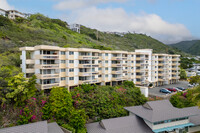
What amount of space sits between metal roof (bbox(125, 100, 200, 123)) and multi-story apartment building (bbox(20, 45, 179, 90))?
15.3 m

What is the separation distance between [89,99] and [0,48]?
29.8m

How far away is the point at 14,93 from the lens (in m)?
23.3

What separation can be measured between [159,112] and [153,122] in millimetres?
3184

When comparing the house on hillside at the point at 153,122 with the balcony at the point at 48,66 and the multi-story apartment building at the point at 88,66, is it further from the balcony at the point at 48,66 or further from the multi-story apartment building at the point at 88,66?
the balcony at the point at 48,66

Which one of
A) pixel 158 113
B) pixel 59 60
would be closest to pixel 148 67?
pixel 158 113

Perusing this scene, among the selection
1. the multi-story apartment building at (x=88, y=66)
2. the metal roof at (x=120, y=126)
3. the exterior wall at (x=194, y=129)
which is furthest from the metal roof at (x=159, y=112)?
the multi-story apartment building at (x=88, y=66)

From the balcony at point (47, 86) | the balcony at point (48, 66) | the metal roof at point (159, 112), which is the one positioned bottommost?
the metal roof at point (159, 112)

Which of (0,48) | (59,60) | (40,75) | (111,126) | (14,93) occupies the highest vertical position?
(0,48)

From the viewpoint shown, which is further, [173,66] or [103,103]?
[173,66]

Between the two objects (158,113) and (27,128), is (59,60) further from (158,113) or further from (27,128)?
(158,113)

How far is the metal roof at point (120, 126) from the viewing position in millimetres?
24259

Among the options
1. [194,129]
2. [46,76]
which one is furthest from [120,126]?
[46,76]

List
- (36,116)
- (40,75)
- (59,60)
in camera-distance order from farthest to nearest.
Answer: (59,60), (40,75), (36,116)

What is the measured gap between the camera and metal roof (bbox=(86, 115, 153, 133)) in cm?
2426
